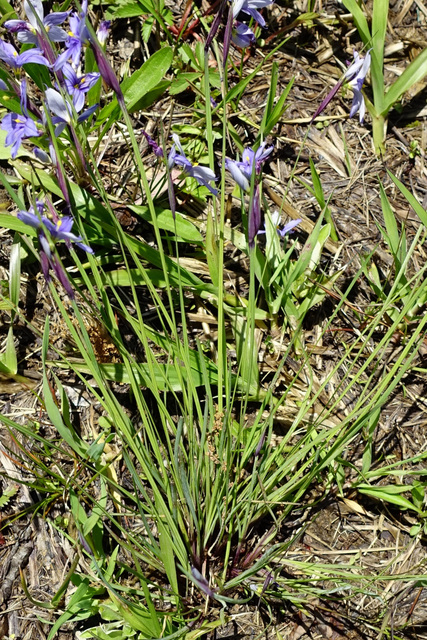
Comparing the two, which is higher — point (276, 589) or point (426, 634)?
point (276, 589)

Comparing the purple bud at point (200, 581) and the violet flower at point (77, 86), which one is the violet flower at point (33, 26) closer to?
the violet flower at point (77, 86)

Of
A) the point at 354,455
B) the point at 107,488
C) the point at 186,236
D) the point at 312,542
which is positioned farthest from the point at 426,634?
the point at 186,236

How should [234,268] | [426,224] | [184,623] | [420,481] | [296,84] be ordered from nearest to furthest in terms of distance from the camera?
[184,623], [420,481], [426,224], [234,268], [296,84]

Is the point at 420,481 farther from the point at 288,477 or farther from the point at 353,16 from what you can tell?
the point at 353,16

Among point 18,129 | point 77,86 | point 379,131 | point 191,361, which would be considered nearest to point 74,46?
point 77,86

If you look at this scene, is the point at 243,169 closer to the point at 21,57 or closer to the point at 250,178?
the point at 250,178

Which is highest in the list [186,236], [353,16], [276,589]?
[353,16]

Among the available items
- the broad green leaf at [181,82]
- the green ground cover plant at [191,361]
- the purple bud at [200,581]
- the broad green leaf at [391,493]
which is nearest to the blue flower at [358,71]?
the green ground cover plant at [191,361]

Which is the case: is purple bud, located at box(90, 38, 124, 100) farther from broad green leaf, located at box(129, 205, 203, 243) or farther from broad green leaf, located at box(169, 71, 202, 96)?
broad green leaf, located at box(169, 71, 202, 96)
